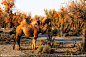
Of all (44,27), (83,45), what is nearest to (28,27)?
(44,27)

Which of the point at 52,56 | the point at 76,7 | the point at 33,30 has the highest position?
the point at 76,7

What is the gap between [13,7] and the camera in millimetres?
34812

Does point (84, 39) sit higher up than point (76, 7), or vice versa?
point (76, 7)

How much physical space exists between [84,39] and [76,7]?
3.20 metres

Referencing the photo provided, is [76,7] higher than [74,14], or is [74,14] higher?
[76,7]

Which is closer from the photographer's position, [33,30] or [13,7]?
[33,30]

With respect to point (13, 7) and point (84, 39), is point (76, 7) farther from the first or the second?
point (13, 7)

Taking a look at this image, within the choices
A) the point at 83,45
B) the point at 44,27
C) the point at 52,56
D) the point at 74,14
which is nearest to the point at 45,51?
the point at 52,56

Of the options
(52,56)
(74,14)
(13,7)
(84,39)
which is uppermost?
(13,7)

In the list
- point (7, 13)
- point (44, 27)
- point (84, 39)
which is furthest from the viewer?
point (7, 13)

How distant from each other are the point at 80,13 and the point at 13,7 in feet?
95.1

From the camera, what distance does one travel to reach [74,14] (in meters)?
10.2

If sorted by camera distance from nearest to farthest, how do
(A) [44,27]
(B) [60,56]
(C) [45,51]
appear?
(B) [60,56] < (C) [45,51] < (A) [44,27]

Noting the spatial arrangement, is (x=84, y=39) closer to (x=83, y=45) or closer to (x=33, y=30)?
(x=83, y=45)
